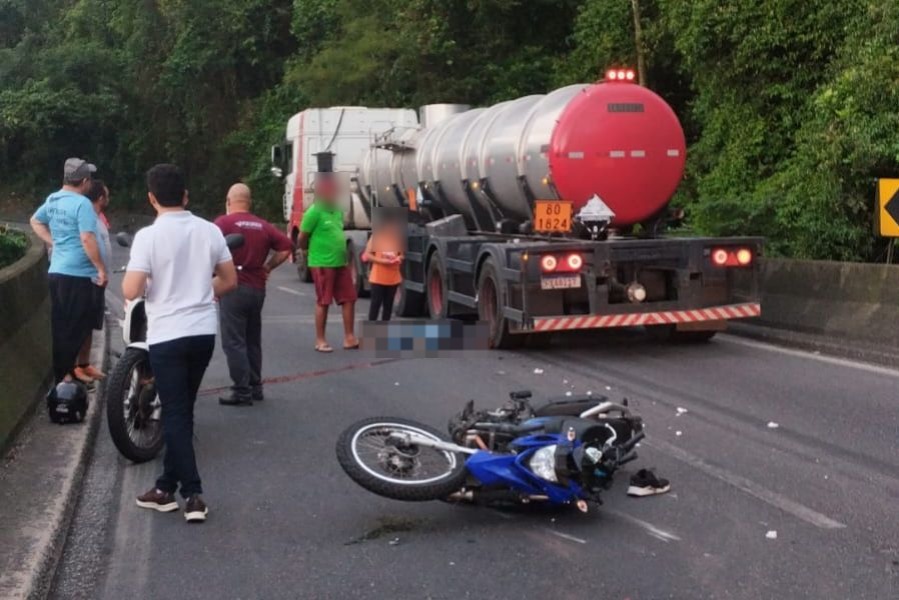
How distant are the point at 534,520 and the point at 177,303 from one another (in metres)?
2.22

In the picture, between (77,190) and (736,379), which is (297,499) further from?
(736,379)

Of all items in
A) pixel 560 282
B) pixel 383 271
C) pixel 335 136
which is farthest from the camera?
pixel 335 136

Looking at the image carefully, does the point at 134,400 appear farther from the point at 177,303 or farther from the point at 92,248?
the point at 92,248

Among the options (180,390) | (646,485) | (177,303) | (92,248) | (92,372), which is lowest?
(646,485)

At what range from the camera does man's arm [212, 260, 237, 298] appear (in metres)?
6.94

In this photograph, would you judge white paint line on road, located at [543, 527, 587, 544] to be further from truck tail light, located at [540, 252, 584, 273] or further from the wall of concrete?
the wall of concrete

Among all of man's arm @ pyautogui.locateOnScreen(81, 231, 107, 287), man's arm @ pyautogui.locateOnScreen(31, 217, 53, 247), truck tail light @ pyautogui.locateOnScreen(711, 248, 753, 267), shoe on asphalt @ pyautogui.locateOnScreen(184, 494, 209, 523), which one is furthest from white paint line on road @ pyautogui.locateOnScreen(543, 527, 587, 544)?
truck tail light @ pyautogui.locateOnScreen(711, 248, 753, 267)

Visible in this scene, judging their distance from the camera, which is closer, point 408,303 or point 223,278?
point 223,278

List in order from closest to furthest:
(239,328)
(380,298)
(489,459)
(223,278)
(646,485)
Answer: (489,459) → (223,278) → (646,485) → (239,328) → (380,298)

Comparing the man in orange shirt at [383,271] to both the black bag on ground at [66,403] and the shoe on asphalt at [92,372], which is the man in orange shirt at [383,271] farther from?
the black bag on ground at [66,403]

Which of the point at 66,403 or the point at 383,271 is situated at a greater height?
the point at 383,271

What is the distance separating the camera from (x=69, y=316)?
970 centimetres

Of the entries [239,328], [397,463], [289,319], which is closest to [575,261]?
[239,328]

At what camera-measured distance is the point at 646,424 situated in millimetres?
9211
